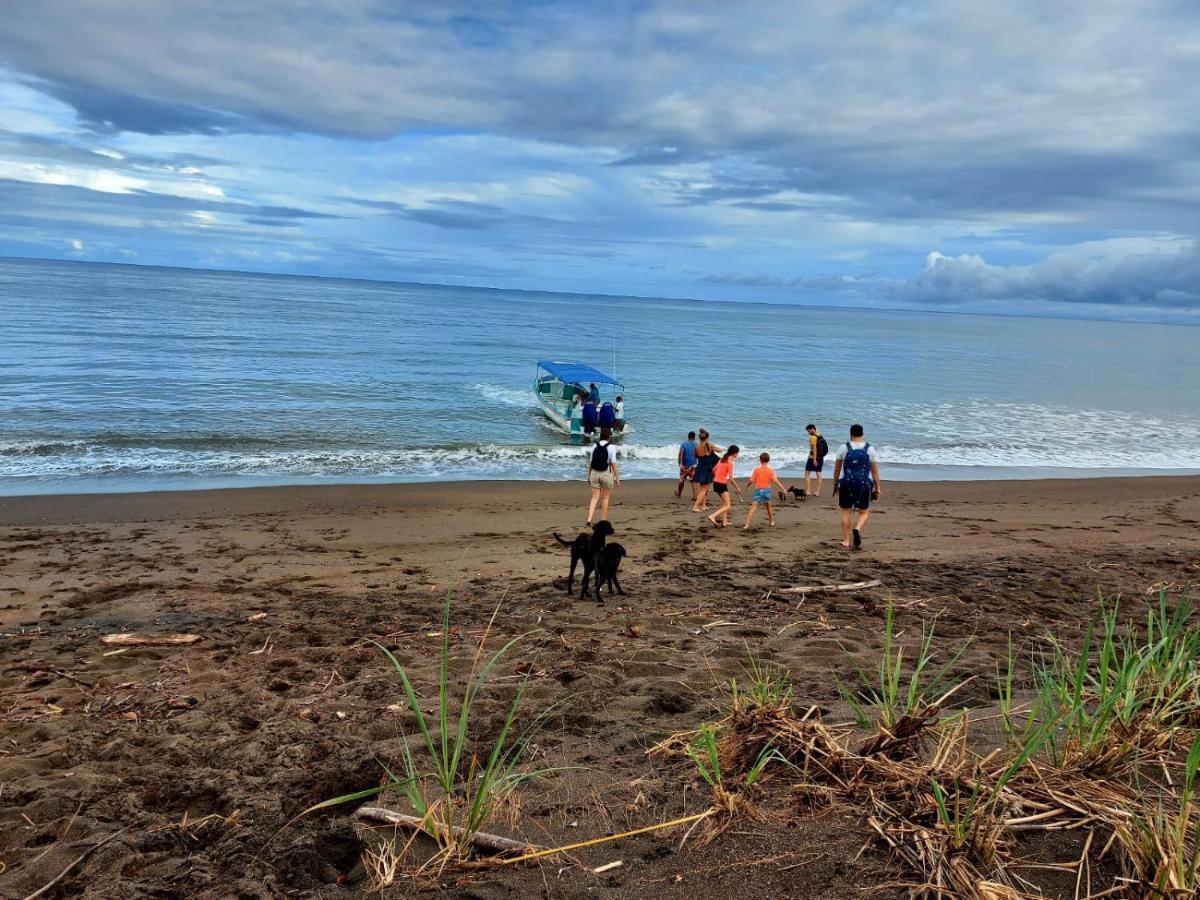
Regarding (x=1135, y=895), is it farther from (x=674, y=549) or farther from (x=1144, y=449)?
(x=1144, y=449)

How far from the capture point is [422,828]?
3.12 meters

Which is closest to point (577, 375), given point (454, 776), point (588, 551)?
point (588, 551)

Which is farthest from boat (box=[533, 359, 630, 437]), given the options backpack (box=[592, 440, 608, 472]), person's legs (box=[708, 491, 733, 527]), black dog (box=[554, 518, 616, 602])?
black dog (box=[554, 518, 616, 602])

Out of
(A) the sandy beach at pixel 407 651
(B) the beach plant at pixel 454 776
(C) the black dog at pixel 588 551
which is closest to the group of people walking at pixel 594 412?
(A) the sandy beach at pixel 407 651

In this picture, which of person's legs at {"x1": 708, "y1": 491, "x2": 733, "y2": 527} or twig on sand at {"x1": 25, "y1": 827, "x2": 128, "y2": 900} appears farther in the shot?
person's legs at {"x1": 708, "y1": 491, "x2": 733, "y2": 527}

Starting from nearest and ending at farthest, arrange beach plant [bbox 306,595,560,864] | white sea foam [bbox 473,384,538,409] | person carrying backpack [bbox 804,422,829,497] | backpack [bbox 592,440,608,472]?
beach plant [bbox 306,595,560,864] < backpack [bbox 592,440,608,472] < person carrying backpack [bbox 804,422,829,497] < white sea foam [bbox 473,384,538,409]

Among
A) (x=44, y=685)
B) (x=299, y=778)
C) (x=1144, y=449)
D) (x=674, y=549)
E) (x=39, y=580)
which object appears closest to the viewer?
(x=299, y=778)

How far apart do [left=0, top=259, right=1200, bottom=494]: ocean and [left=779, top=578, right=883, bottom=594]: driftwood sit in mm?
11812

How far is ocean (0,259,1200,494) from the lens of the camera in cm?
2019

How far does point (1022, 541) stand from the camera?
12.1 meters

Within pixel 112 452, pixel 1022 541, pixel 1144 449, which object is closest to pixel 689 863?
pixel 1022 541

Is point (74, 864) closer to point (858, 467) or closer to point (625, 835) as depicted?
point (625, 835)

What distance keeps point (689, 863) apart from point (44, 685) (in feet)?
16.8

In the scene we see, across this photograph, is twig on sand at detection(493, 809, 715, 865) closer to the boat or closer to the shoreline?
the shoreline
